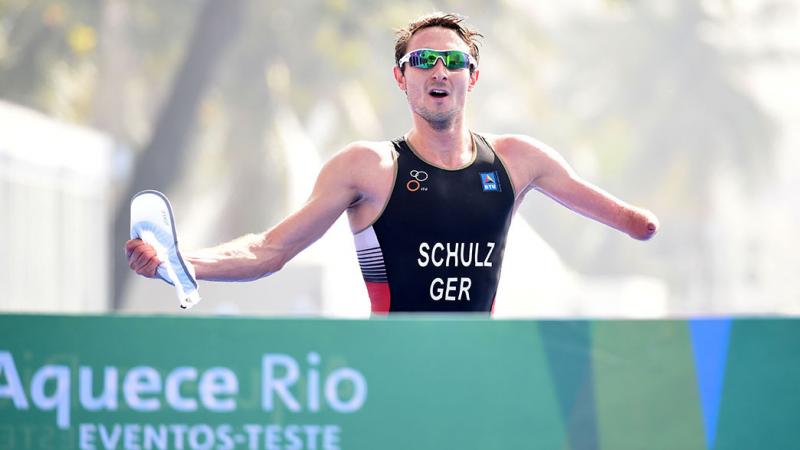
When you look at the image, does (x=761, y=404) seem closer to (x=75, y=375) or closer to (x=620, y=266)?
(x=75, y=375)

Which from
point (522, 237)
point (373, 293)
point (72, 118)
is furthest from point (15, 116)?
point (72, 118)

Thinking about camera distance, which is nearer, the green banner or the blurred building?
the green banner

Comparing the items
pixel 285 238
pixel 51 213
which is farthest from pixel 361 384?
pixel 51 213

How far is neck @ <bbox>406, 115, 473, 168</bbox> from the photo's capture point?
539 cm

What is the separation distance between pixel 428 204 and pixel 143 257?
1.19 m

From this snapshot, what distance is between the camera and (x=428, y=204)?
5.28 metres

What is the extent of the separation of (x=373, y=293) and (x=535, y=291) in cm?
1558

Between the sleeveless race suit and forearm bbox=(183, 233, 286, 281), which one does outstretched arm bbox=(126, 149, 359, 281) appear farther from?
the sleeveless race suit

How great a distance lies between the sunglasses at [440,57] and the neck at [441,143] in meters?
0.21

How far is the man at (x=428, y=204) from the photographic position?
5242 millimetres

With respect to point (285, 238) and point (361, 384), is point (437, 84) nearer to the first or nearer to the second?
point (285, 238)

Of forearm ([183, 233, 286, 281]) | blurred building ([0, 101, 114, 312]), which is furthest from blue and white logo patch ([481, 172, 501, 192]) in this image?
blurred building ([0, 101, 114, 312])

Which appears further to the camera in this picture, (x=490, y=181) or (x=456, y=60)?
(x=490, y=181)

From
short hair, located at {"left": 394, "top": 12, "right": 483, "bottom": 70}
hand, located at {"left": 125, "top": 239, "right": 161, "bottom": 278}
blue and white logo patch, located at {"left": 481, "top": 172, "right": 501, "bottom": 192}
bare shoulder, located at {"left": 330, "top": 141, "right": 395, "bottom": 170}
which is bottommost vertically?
hand, located at {"left": 125, "top": 239, "right": 161, "bottom": 278}
